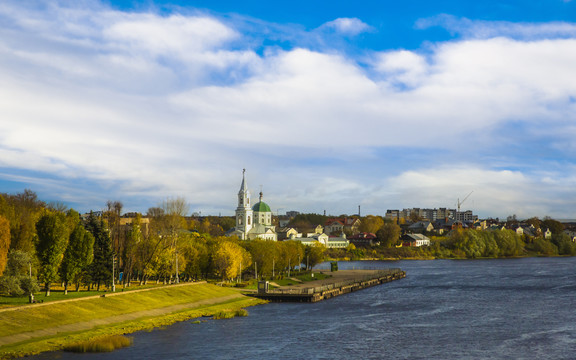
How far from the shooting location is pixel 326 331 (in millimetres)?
65562

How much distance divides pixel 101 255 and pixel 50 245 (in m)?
14.8

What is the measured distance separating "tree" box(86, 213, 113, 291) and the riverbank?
9.15 metres

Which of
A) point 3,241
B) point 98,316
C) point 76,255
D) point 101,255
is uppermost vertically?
point 3,241

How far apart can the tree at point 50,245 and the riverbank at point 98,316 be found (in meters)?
7.61

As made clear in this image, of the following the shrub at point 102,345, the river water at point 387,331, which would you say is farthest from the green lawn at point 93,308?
the river water at point 387,331

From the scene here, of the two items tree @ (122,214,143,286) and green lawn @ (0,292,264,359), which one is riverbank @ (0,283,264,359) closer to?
green lawn @ (0,292,264,359)

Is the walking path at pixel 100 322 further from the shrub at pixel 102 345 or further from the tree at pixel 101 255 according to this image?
the tree at pixel 101 255

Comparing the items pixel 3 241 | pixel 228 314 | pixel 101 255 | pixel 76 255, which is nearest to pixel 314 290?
pixel 228 314

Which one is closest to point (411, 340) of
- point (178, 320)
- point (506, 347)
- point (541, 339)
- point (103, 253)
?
point (506, 347)

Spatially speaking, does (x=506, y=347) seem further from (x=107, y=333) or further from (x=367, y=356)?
(x=107, y=333)

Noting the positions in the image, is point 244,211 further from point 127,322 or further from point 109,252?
point 127,322

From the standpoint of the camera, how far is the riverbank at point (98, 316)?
170ft

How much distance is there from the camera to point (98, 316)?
2486 inches

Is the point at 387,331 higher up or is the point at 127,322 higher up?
the point at 127,322
